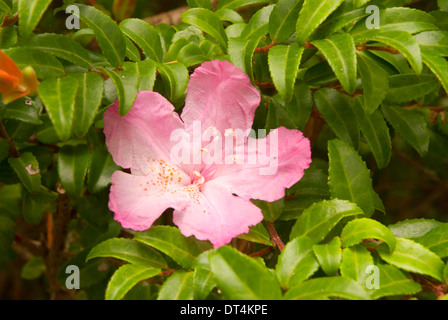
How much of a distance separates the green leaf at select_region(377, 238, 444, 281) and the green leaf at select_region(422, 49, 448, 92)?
23cm

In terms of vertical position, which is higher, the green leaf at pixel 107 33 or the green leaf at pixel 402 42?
the green leaf at pixel 107 33

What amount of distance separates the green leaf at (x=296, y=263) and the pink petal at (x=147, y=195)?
17 cm

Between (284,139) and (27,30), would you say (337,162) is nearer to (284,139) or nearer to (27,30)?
(284,139)

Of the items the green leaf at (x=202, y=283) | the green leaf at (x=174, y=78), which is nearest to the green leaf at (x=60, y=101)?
the green leaf at (x=174, y=78)

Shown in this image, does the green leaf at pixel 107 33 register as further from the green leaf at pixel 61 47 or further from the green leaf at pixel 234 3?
the green leaf at pixel 234 3

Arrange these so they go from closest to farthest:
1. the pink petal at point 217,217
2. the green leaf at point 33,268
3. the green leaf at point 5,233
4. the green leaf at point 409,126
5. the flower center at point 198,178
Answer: the pink petal at point 217,217
the flower center at point 198,178
the green leaf at point 409,126
the green leaf at point 5,233
the green leaf at point 33,268

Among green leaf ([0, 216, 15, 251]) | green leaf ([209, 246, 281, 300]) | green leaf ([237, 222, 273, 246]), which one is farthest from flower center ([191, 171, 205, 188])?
green leaf ([0, 216, 15, 251])

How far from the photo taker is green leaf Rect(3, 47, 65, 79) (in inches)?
28.1

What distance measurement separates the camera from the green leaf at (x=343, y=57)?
0.71 meters

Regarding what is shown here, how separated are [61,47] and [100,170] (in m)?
0.21

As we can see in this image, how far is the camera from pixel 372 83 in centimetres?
80

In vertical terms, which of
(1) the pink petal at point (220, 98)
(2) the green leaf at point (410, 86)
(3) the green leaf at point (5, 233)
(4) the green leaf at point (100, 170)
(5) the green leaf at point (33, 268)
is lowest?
(5) the green leaf at point (33, 268)

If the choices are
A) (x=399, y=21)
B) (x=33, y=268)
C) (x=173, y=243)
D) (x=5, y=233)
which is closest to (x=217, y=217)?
(x=173, y=243)

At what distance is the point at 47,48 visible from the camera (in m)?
0.74
